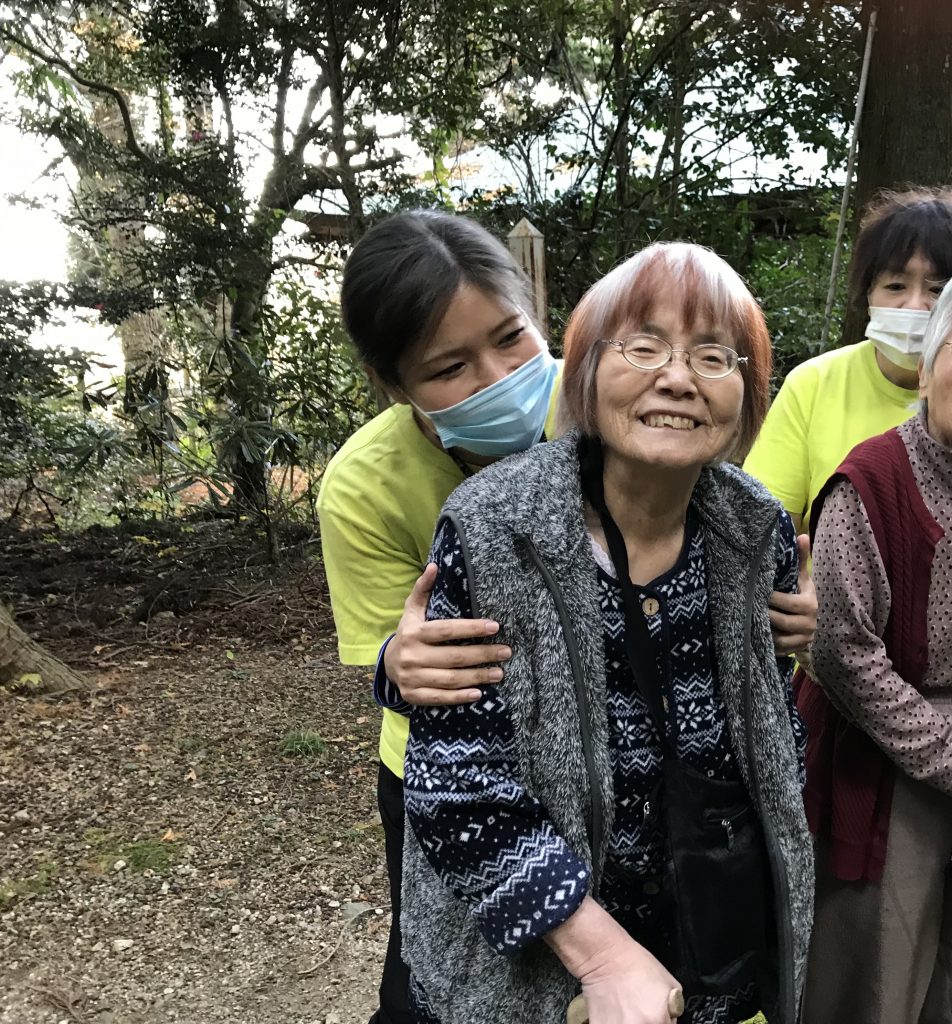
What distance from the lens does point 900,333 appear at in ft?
5.33

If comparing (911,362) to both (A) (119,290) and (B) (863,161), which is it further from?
(A) (119,290)

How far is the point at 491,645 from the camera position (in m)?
1.03

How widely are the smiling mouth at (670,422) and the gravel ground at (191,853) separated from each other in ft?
6.59

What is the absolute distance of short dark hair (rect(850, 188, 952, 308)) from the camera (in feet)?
5.35

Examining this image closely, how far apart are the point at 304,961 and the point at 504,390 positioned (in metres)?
1.99

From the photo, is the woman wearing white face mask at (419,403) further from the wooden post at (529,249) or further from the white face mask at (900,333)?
the wooden post at (529,249)

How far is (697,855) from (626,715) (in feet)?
0.69

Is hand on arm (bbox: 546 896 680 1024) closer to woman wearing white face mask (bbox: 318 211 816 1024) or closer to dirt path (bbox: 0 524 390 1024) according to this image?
woman wearing white face mask (bbox: 318 211 816 1024)

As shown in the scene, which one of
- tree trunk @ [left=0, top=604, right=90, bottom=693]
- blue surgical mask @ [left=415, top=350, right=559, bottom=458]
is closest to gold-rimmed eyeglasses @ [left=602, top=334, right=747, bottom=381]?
blue surgical mask @ [left=415, top=350, right=559, bottom=458]

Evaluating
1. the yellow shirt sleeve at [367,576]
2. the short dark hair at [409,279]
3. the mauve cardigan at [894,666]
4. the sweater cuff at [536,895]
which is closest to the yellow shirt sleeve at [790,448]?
the mauve cardigan at [894,666]

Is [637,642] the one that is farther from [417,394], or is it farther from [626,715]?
[417,394]

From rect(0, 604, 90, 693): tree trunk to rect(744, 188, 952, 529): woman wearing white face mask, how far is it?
139 inches

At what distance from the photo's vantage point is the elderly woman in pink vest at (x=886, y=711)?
4.50ft

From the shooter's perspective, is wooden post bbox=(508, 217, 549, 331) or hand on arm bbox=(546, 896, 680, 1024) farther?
wooden post bbox=(508, 217, 549, 331)
